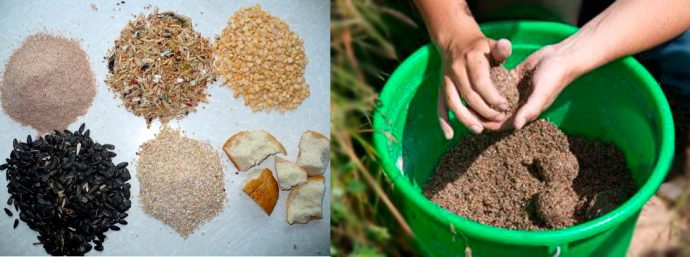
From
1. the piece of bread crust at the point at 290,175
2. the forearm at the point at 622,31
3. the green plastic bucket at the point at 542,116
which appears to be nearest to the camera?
the green plastic bucket at the point at 542,116

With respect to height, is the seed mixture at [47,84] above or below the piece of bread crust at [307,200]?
above

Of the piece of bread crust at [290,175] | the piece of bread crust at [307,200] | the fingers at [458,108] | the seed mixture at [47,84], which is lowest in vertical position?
the piece of bread crust at [307,200]

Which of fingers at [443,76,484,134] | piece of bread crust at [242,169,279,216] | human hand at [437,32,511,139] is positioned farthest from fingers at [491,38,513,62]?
piece of bread crust at [242,169,279,216]

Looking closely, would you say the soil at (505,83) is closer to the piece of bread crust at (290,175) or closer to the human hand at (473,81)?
the human hand at (473,81)

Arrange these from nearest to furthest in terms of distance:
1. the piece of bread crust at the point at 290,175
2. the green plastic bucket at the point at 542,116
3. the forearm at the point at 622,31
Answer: the green plastic bucket at the point at 542,116 < the forearm at the point at 622,31 < the piece of bread crust at the point at 290,175

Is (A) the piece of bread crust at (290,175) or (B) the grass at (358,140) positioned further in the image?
(A) the piece of bread crust at (290,175)

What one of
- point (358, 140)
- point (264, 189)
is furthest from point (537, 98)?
point (264, 189)

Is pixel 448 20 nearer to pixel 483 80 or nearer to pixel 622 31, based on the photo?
pixel 483 80

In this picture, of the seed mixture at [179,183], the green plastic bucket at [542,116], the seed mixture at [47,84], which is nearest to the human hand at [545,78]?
the green plastic bucket at [542,116]
